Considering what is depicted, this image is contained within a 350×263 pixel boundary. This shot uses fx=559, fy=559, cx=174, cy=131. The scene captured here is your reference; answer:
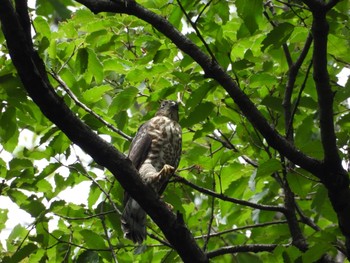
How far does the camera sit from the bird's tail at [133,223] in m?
4.11

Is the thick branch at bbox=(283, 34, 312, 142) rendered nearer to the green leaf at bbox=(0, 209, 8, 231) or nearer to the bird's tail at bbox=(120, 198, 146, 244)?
the bird's tail at bbox=(120, 198, 146, 244)

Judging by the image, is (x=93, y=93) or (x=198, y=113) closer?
(x=198, y=113)

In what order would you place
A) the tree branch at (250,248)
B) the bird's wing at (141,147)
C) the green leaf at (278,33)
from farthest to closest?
1. the bird's wing at (141,147)
2. the tree branch at (250,248)
3. the green leaf at (278,33)

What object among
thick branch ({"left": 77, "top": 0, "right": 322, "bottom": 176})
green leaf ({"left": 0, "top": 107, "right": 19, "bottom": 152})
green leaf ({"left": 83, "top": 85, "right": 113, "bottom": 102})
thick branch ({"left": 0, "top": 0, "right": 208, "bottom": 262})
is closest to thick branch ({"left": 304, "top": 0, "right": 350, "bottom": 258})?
thick branch ({"left": 77, "top": 0, "right": 322, "bottom": 176})

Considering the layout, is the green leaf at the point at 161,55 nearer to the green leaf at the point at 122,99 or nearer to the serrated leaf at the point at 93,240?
the green leaf at the point at 122,99

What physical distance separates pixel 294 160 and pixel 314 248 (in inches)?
18.8

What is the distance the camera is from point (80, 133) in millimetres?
2777

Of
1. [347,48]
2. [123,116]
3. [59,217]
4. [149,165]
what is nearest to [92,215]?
[59,217]

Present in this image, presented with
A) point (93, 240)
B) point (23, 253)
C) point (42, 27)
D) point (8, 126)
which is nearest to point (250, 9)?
point (42, 27)

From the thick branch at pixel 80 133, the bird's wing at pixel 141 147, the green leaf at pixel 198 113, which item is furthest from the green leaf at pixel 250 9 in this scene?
the bird's wing at pixel 141 147

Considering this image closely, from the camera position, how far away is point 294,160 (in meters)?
3.01

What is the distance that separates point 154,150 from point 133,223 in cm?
92

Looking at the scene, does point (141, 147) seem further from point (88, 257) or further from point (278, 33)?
point (278, 33)

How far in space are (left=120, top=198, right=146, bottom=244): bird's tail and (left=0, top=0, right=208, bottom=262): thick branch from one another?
79 centimetres
